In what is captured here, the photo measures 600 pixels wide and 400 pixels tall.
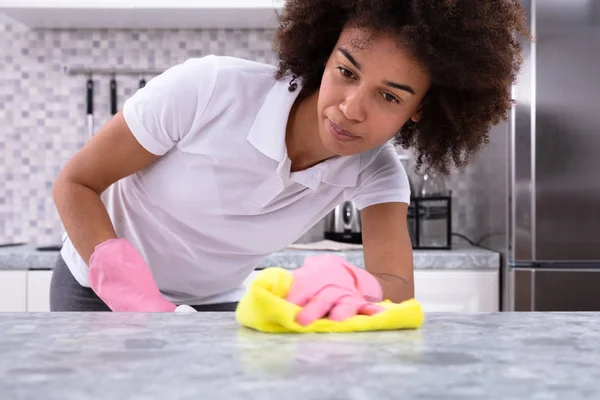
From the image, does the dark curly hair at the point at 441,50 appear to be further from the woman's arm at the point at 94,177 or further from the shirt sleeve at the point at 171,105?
the woman's arm at the point at 94,177

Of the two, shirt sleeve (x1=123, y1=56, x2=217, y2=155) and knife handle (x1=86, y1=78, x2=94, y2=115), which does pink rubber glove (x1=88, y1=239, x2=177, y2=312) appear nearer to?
shirt sleeve (x1=123, y1=56, x2=217, y2=155)

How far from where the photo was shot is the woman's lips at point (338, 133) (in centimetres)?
99

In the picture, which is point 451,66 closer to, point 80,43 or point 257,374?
point 257,374

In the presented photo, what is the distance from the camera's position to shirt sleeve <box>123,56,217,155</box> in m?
Result: 1.04

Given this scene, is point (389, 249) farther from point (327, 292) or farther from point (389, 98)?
point (327, 292)

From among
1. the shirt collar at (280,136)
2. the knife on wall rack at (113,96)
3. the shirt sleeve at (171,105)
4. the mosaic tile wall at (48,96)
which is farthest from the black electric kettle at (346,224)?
the shirt sleeve at (171,105)

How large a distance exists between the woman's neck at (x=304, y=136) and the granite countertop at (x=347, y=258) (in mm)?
848

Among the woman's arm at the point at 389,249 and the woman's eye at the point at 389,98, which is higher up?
the woman's eye at the point at 389,98

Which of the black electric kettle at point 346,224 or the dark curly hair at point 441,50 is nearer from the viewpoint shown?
the dark curly hair at point 441,50

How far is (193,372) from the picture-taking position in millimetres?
429

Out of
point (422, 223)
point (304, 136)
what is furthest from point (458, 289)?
point (304, 136)

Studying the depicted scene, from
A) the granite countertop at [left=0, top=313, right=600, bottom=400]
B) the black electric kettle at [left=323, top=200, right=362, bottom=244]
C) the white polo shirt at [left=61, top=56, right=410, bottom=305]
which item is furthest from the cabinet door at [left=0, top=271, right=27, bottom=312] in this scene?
the granite countertop at [left=0, top=313, right=600, bottom=400]

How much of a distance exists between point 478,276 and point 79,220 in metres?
1.28

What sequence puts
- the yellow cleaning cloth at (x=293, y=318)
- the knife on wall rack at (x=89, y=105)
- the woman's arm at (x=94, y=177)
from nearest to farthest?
the yellow cleaning cloth at (x=293, y=318)
the woman's arm at (x=94, y=177)
the knife on wall rack at (x=89, y=105)
